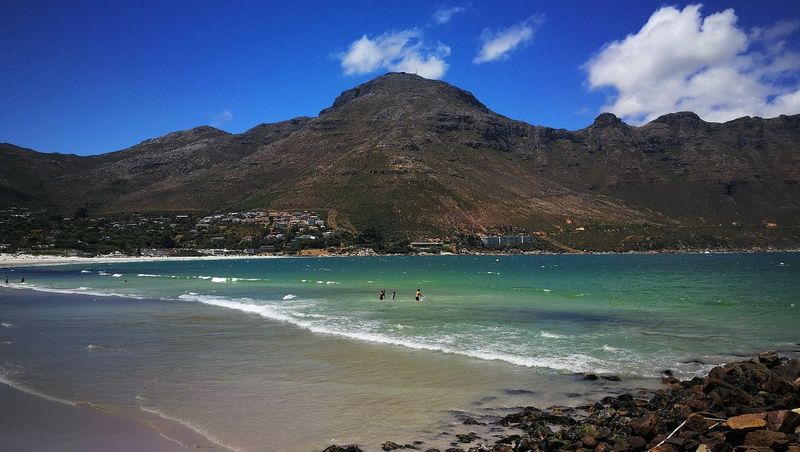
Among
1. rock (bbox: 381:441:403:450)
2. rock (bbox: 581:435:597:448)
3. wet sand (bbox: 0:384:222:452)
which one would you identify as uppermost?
rock (bbox: 581:435:597:448)

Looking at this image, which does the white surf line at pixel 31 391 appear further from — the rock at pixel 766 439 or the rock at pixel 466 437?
the rock at pixel 766 439

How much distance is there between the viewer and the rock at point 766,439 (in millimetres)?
8203

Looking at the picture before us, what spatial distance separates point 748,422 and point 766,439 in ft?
1.50

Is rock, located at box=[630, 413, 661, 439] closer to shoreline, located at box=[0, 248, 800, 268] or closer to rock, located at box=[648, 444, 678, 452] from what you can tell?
rock, located at box=[648, 444, 678, 452]

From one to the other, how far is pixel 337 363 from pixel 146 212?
17630cm

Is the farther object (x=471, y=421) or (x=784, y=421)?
(x=471, y=421)

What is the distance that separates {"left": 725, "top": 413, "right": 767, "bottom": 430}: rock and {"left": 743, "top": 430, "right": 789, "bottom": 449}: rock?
0.17 metres

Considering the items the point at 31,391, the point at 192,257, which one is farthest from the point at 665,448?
the point at 192,257

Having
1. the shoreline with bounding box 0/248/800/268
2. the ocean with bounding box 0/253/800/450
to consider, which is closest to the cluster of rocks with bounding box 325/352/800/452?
the ocean with bounding box 0/253/800/450

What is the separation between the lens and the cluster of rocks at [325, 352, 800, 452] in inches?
341

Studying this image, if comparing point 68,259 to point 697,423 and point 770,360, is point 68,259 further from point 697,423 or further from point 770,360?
point 697,423

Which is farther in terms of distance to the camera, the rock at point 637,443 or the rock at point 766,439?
the rock at point 637,443

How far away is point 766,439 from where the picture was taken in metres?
8.34

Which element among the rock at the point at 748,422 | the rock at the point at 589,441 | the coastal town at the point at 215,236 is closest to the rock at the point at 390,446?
the rock at the point at 589,441
